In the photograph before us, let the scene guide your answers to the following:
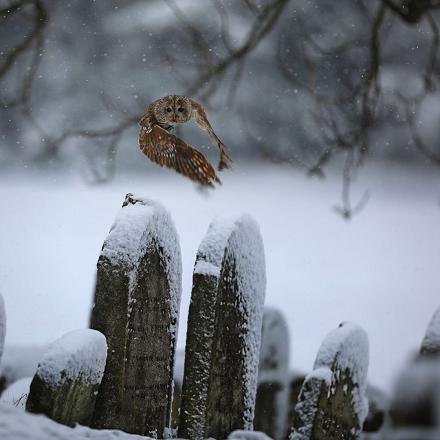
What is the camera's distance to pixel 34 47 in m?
1.78

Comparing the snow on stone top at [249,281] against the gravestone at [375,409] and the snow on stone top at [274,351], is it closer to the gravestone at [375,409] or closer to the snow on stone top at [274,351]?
the gravestone at [375,409]

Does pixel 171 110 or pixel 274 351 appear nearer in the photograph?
pixel 171 110

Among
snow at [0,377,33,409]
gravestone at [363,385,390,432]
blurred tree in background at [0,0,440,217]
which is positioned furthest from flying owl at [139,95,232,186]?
→ gravestone at [363,385,390,432]

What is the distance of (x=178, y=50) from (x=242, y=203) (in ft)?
1.66

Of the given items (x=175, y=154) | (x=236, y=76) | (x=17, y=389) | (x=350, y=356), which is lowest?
(x=17, y=389)

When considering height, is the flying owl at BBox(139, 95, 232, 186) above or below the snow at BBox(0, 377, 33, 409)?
above

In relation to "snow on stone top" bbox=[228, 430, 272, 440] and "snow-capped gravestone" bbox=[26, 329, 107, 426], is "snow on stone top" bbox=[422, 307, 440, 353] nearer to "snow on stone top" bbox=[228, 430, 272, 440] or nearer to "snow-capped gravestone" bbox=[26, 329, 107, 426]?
"snow on stone top" bbox=[228, 430, 272, 440]

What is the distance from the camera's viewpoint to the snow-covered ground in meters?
1.64

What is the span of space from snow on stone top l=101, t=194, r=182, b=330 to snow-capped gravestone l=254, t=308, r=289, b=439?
41.5 inches

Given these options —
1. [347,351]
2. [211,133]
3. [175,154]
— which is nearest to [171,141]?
[175,154]

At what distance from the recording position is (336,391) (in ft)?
4.19

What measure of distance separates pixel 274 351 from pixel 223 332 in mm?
1153

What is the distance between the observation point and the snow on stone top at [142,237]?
1.13 metres

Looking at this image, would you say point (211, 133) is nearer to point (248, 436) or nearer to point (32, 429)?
point (248, 436)
